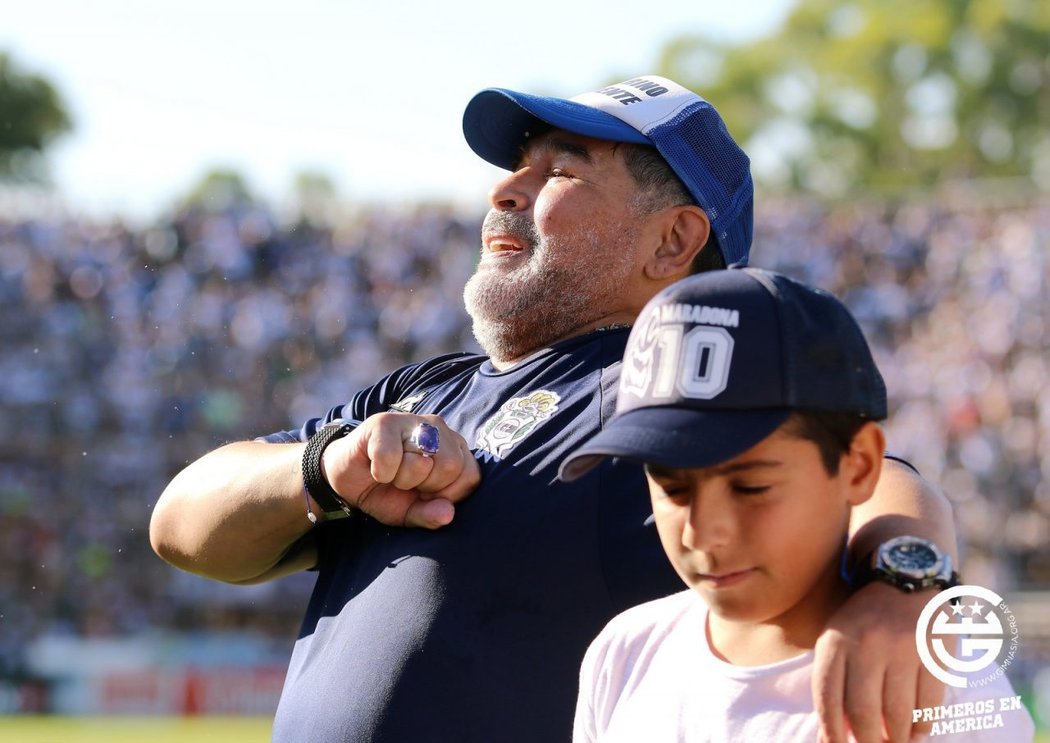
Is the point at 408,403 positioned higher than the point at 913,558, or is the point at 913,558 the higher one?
the point at 913,558

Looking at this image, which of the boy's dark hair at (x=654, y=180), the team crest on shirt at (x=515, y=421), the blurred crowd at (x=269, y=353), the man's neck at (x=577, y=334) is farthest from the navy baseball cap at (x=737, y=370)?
the blurred crowd at (x=269, y=353)

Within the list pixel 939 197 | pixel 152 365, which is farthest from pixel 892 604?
pixel 939 197

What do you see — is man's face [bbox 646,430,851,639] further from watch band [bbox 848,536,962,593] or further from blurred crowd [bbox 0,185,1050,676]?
blurred crowd [bbox 0,185,1050,676]

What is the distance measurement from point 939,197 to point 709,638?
1779cm

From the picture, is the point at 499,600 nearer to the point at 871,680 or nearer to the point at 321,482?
the point at 321,482

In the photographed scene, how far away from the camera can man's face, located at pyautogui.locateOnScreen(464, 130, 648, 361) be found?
2.57 meters

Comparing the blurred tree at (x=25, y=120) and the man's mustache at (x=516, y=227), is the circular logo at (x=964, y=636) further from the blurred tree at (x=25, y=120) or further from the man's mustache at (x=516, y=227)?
the blurred tree at (x=25, y=120)

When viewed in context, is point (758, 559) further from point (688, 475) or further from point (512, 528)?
point (512, 528)

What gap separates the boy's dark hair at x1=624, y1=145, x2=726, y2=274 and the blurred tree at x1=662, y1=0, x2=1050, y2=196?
119 ft

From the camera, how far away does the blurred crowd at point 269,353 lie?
1380 centimetres

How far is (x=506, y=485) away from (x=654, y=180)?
70 centimetres

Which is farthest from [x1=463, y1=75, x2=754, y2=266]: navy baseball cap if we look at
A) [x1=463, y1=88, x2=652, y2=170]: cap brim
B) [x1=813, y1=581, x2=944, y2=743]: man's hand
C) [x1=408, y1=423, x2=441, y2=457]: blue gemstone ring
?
[x1=813, y1=581, x2=944, y2=743]: man's hand

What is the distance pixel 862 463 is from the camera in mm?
1602

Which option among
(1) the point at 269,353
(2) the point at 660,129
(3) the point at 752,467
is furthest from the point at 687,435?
(1) the point at 269,353
